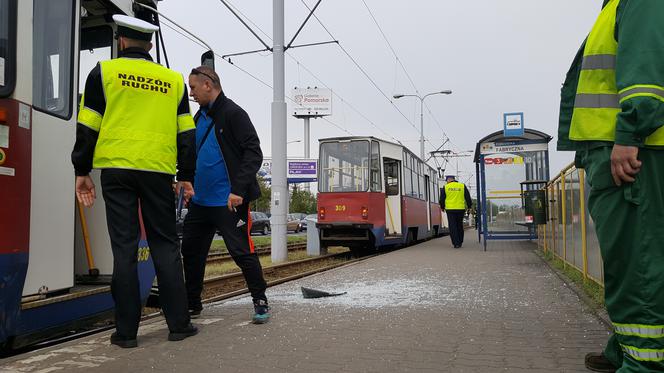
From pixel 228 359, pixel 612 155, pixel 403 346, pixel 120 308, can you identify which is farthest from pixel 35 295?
pixel 612 155

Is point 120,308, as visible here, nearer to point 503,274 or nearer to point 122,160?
point 122,160

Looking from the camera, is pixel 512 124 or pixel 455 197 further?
pixel 455 197

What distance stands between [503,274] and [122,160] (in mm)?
5655

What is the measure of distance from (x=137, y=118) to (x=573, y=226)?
5.85 m

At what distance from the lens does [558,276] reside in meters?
7.16

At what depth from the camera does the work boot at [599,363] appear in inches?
114

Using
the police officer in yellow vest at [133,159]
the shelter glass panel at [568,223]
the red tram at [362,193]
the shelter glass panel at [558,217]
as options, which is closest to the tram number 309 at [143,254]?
the police officer in yellow vest at [133,159]

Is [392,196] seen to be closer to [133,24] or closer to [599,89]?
[133,24]

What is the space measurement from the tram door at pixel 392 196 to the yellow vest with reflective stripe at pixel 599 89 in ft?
38.0

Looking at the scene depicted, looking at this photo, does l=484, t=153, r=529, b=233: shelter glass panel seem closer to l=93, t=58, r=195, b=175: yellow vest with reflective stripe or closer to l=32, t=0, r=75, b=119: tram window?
l=93, t=58, r=195, b=175: yellow vest with reflective stripe

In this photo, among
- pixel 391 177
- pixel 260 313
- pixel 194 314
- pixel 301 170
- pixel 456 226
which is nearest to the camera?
pixel 260 313

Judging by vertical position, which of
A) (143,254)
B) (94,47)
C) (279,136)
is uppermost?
(279,136)

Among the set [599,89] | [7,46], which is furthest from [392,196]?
[7,46]

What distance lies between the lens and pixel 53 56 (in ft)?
11.8
